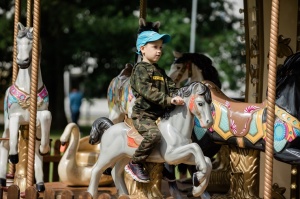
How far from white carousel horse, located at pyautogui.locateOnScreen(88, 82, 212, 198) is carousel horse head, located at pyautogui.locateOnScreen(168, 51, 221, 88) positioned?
97.2 inches

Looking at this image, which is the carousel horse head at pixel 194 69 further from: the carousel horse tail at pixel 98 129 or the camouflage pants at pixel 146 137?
the camouflage pants at pixel 146 137

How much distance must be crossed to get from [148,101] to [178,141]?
16.7 inches

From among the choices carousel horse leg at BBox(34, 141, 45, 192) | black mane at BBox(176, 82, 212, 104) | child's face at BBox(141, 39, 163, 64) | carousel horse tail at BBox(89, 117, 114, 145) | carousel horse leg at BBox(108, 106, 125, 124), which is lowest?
carousel horse leg at BBox(34, 141, 45, 192)

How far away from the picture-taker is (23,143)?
766cm

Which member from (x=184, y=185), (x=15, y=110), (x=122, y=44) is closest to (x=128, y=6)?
(x=122, y=44)

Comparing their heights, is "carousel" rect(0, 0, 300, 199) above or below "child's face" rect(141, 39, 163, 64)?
below

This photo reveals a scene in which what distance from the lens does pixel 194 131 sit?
292 inches

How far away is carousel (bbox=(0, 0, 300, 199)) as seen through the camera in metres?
5.96

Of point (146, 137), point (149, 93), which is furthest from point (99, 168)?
point (149, 93)

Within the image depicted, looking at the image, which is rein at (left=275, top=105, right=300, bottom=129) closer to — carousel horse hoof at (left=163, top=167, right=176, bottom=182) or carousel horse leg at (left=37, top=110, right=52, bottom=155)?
carousel horse hoof at (left=163, top=167, right=176, bottom=182)

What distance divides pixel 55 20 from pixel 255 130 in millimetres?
15415

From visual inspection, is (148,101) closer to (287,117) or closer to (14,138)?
(287,117)

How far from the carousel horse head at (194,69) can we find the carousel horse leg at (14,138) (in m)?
2.38

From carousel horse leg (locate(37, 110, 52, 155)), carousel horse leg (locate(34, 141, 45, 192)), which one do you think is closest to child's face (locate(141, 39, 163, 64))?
carousel horse leg (locate(37, 110, 52, 155))
